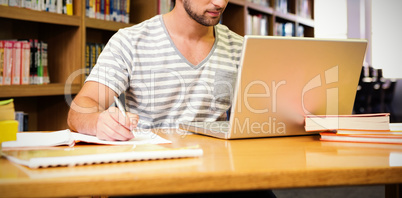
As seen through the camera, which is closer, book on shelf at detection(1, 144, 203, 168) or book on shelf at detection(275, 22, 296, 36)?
book on shelf at detection(1, 144, 203, 168)

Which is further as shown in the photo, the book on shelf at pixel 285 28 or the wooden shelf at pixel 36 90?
the book on shelf at pixel 285 28

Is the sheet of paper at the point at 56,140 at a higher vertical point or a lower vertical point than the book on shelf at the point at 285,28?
lower

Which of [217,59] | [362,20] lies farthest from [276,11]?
A: [217,59]

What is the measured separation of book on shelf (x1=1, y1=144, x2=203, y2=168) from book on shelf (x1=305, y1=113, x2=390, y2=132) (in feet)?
1.25

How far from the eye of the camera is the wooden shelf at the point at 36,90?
1824mm

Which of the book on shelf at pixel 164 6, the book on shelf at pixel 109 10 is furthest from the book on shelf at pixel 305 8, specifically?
the book on shelf at pixel 109 10

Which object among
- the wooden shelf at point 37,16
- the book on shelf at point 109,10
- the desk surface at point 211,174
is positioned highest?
the book on shelf at point 109,10

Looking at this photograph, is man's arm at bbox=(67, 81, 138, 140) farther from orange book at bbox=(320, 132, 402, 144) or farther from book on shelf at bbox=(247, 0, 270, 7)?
book on shelf at bbox=(247, 0, 270, 7)

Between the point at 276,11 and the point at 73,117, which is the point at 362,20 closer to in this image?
the point at 276,11

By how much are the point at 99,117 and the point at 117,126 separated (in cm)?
7

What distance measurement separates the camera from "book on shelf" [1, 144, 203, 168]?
607 millimetres

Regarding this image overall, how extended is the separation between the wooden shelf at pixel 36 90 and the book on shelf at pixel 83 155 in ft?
3.98

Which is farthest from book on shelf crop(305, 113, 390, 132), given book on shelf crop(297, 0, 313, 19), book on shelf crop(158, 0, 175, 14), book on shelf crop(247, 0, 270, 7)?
book on shelf crop(297, 0, 313, 19)

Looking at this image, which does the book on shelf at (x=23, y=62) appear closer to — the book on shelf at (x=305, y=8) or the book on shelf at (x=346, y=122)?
A: the book on shelf at (x=346, y=122)
